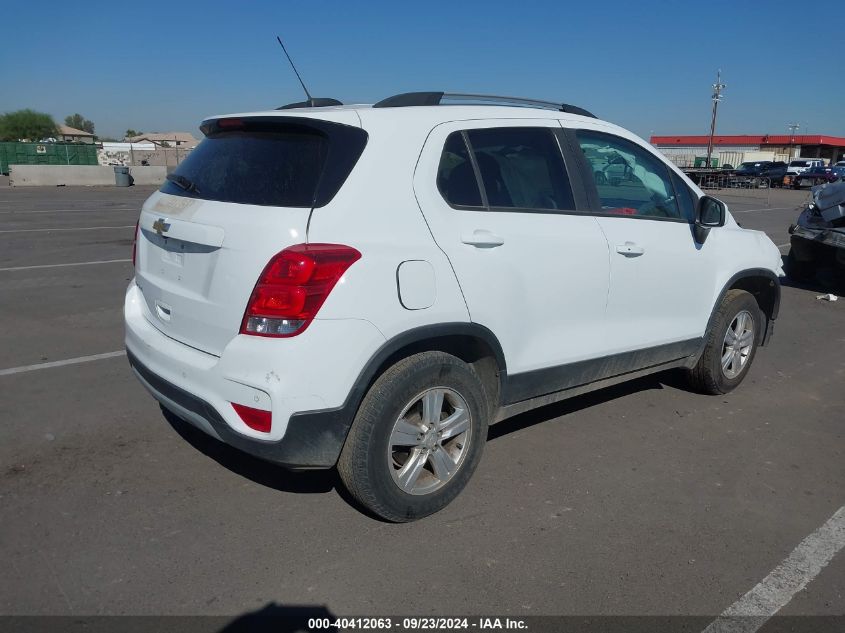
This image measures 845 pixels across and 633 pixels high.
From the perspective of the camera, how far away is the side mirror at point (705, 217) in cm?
457

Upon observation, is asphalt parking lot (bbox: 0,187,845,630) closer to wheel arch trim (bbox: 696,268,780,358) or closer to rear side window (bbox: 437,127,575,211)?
wheel arch trim (bbox: 696,268,780,358)

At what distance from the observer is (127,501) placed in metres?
3.49

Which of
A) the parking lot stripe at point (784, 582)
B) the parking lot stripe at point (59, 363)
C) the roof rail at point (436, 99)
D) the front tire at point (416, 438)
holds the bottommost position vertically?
the parking lot stripe at point (784, 582)

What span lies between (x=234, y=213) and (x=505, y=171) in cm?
139

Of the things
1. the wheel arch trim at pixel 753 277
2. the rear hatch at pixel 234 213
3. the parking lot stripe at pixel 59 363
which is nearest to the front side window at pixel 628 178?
the wheel arch trim at pixel 753 277

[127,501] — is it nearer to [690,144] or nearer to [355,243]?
[355,243]

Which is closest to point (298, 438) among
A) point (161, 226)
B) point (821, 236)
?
point (161, 226)

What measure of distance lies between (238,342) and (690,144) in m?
90.8

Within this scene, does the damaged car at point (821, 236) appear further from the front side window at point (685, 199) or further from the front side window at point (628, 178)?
the front side window at point (628, 178)

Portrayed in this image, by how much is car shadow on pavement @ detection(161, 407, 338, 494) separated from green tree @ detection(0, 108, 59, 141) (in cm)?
9483

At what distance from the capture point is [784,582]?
303 cm

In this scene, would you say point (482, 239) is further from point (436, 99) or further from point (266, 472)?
point (266, 472)

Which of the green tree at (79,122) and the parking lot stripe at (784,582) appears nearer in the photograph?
the parking lot stripe at (784,582)

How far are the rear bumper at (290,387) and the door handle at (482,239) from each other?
66 cm
